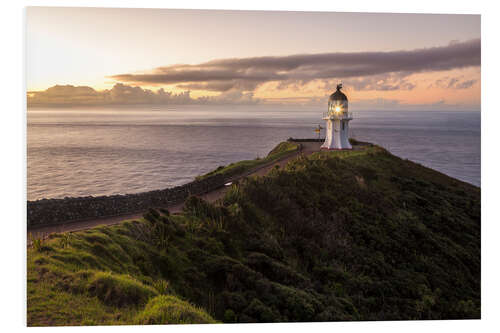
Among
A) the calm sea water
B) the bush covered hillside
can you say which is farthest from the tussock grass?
the calm sea water

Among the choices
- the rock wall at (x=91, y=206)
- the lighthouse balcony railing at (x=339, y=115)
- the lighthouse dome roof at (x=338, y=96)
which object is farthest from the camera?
the lighthouse dome roof at (x=338, y=96)

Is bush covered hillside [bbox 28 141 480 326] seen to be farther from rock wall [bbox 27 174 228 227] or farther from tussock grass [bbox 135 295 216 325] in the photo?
rock wall [bbox 27 174 228 227]

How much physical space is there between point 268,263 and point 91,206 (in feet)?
15.9

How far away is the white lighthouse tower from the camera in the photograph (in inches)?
1032

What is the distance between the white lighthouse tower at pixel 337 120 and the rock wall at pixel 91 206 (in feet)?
59.8

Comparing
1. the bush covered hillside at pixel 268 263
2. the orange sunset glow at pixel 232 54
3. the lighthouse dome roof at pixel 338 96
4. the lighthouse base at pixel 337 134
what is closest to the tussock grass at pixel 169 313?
the bush covered hillside at pixel 268 263

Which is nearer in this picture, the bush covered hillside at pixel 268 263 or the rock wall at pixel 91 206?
the bush covered hillside at pixel 268 263

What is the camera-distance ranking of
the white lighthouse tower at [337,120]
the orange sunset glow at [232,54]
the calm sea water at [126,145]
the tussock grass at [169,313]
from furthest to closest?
the white lighthouse tower at [337,120]
the calm sea water at [126,145]
the orange sunset glow at [232,54]
the tussock grass at [169,313]

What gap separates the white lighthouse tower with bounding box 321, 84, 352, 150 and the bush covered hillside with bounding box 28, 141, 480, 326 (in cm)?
1235

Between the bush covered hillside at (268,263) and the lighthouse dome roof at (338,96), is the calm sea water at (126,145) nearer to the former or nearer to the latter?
the bush covered hillside at (268,263)

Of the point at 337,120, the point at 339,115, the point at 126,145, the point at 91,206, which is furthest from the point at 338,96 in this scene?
the point at 91,206

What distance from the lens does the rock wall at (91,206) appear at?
8188 mm

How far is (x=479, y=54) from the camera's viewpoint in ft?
35.5

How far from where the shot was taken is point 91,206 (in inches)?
348
